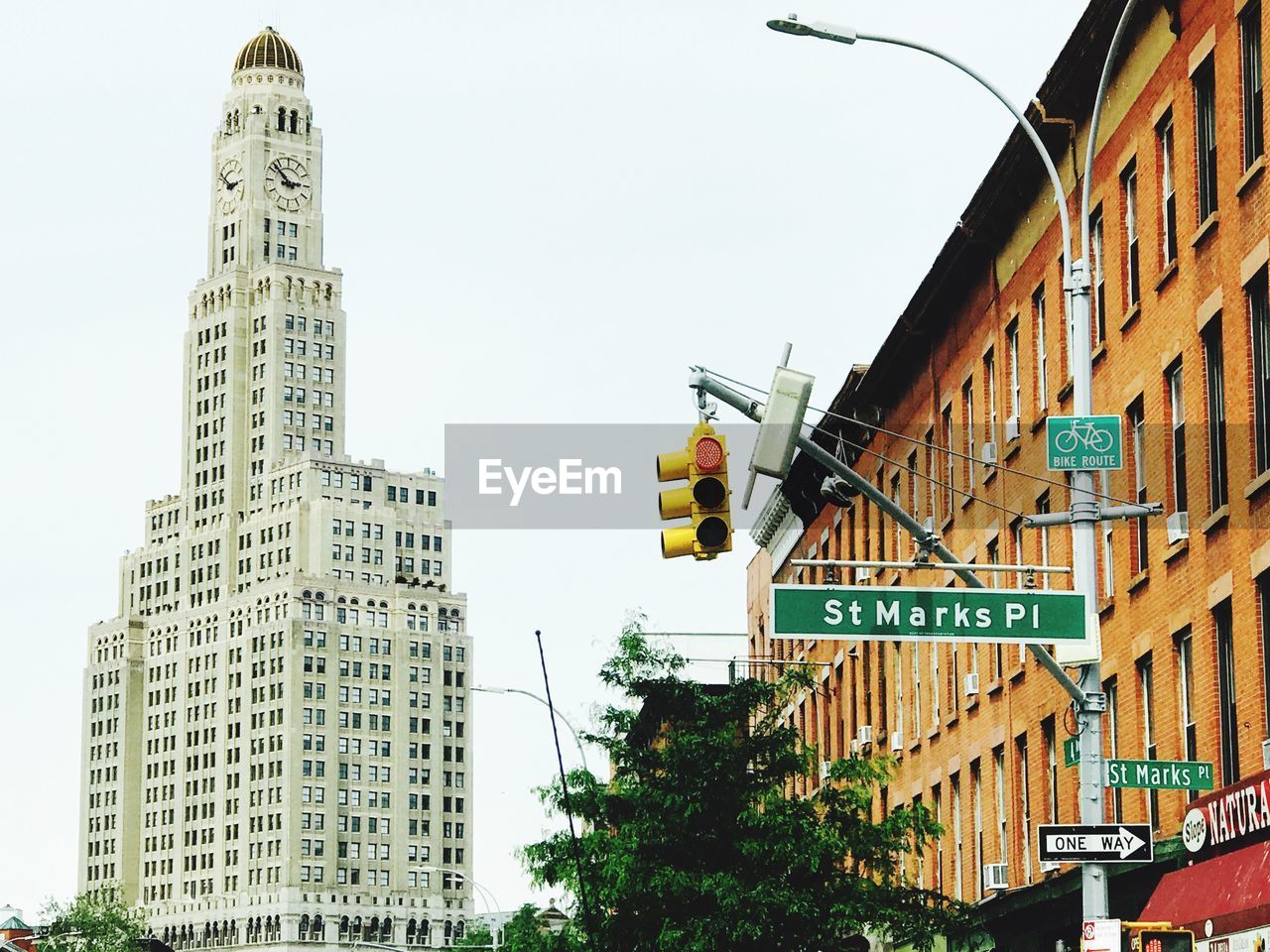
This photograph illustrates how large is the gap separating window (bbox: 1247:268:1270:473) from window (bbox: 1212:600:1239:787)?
7.96 ft

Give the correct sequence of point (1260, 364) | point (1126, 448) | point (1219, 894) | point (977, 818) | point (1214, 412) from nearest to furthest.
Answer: point (1219, 894) < point (1260, 364) < point (1214, 412) < point (1126, 448) < point (977, 818)

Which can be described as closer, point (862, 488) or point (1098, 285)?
point (862, 488)

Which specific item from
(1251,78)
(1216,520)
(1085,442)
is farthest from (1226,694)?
(1085,442)

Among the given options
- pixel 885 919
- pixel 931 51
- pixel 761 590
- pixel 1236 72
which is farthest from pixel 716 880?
pixel 761 590

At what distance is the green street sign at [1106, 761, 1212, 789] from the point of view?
77.0ft

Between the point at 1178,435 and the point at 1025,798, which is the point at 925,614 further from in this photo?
the point at 1025,798

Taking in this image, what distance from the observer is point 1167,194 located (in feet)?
112

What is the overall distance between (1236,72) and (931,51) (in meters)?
8.42

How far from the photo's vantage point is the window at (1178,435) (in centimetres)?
3275

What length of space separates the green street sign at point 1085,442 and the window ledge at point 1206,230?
30.7ft

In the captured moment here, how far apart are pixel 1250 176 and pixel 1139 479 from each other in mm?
6639

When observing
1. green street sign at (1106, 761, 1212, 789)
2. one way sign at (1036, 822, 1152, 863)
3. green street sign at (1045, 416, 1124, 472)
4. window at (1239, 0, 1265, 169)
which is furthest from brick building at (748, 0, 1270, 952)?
one way sign at (1036, 822, 1152, 863)

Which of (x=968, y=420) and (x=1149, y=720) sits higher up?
(x=968, y=420)

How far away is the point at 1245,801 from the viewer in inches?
1087
